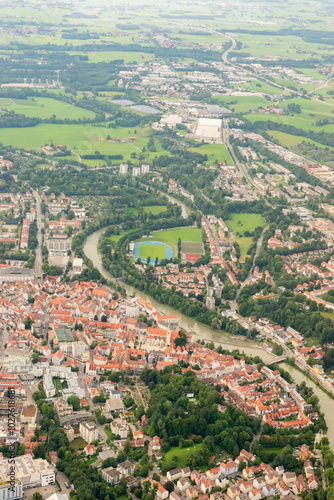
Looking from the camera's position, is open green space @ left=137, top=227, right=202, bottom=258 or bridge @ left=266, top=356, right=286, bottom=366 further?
open green space @ left=137, top=227, right=202, bottom=258

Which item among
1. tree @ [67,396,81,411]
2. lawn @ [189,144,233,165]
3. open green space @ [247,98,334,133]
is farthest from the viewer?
open green space @ [247,98,334,133]

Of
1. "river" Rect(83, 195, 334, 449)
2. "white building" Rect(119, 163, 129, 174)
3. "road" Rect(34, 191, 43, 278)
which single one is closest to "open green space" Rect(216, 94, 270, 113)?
"white building" Rect(119, 163, 129, 174)

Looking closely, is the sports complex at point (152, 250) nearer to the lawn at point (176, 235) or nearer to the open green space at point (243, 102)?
the lawn at point (176, 235)

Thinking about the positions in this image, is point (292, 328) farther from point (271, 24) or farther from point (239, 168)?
point (271, 24)

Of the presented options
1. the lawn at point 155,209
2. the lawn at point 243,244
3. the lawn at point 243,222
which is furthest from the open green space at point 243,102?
the lawn at point 243,244

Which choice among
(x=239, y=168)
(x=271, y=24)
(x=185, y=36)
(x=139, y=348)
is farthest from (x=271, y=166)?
(x=271, y=24)

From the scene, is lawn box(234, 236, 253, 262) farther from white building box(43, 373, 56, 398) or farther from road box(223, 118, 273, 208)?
white building box(43, 373, 56, 398)

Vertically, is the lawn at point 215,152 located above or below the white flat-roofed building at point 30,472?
above

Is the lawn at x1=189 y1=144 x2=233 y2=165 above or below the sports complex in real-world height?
above

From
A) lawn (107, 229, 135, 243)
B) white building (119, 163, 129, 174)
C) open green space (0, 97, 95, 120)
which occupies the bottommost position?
lawn (107, 229, 135, 243)
